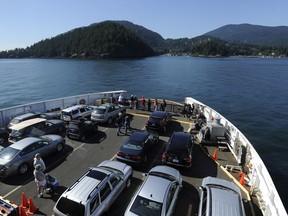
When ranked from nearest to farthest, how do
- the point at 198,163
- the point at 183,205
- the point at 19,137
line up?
the point at 183,205 < the point at 198,163 < the point at 19,137

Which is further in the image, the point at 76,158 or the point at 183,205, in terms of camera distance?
the point at 76,158

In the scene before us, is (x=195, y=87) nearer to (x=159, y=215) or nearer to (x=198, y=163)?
(x=198, y=163)

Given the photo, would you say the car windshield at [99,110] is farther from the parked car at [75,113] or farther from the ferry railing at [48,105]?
the ferry railing at [48,105]

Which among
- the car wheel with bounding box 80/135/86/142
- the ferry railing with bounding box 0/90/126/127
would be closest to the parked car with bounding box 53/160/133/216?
the car wheel with bounding box 80/135/86/142

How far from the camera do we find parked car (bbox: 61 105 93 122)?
18.0 meters

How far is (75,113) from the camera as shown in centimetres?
1859

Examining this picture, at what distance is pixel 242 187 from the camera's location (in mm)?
10781

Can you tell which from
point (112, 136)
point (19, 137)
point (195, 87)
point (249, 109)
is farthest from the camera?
point (195, 87)

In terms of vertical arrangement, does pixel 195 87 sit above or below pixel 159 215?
below

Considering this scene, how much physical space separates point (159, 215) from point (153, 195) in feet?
2.44

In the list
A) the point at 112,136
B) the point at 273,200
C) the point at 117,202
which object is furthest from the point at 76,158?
the point at 273,200

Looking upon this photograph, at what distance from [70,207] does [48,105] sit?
15472mm

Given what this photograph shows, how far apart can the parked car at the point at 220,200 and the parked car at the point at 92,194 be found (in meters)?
3.33

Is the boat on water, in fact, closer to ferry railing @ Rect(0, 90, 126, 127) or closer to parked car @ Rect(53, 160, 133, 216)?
ferry railing @ Rect(0, 90, 126, 127)
